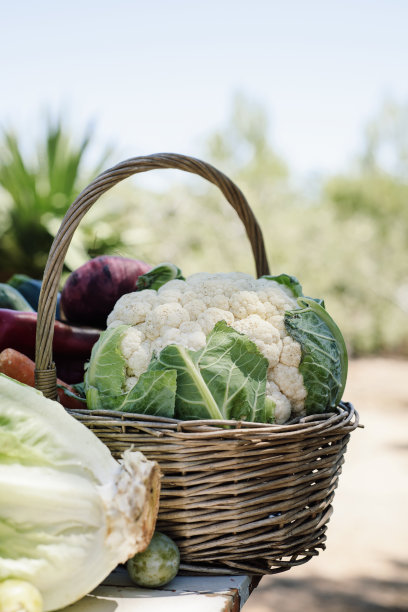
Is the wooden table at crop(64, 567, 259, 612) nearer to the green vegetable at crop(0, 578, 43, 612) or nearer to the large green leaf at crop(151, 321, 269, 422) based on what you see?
the green vegetable at crop(0, 578, 43, 612)

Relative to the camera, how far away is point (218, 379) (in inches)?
44.5

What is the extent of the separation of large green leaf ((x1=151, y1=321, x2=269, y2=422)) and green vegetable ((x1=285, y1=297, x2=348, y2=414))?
14 cm

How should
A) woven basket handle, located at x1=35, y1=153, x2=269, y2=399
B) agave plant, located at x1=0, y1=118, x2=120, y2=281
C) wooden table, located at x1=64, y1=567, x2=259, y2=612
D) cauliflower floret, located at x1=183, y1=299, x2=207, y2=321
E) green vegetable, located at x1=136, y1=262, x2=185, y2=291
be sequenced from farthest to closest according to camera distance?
agave plant, located at x1=0, y1=118, x2=120, y2=281 → green vegetable, located at x1=136, y1=262, x2=185, y2=291 → cauliflower floret, located at x1=183, y1=299, x2=207, y2=321 → woven basket handle, located at x1=35, y1=153, x2=269, y2=399 → wooden table, located at x1=64, y1=567, x2=259, y2=612

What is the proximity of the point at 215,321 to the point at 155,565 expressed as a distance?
503 millimetres

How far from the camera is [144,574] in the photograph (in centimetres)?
102

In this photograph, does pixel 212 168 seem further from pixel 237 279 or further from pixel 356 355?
pixel 356 355

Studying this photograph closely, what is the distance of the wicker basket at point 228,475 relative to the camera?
1.06 meters

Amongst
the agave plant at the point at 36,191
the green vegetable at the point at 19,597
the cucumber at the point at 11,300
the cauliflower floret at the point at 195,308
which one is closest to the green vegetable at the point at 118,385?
the cauliflower floret at the point at 195,308

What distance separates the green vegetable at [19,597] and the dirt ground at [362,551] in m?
3.20

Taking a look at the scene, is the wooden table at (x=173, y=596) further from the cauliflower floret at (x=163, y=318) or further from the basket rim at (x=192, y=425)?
the cauliflower floret at (x=163, y=318)

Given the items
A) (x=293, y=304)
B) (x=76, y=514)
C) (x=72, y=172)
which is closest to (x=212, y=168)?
(x=293, y=304)

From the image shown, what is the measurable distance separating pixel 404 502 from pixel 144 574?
468 cm

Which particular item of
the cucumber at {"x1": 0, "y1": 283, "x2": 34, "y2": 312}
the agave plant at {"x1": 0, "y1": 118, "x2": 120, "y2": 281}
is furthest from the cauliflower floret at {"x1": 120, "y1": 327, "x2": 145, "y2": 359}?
the agave plant at {"x1": 0, "y1": 118, "x2": 120, "y2": 281}

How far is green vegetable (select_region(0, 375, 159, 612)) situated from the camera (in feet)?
2.94
